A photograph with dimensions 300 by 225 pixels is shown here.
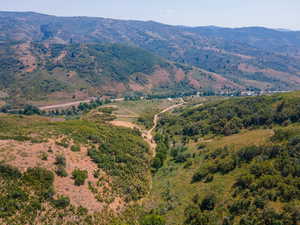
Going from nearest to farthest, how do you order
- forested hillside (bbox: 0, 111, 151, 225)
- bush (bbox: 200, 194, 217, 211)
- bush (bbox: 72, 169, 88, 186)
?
1. forested hillside (bbox: 0, 111, 151, 225)
2. bush (bbox: 200, 194, 217, 211)
3. bush (bbox: 72, 169, 88, 186)

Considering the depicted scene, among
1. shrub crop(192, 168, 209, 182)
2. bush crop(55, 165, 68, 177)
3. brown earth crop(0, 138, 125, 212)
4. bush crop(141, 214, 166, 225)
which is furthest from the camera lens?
shrub crop(192, 168, 209, 182)


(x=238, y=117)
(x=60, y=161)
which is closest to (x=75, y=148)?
(x=60, y=161)

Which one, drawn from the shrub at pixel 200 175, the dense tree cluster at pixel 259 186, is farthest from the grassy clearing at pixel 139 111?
the dense tree cluster at pixel 259 186

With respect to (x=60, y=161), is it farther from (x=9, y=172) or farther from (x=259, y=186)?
(x=259, y=186)

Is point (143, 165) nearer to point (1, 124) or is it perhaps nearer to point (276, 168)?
point (276, 168)

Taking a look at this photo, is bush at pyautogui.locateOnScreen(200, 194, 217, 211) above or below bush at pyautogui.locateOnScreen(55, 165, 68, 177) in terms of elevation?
below

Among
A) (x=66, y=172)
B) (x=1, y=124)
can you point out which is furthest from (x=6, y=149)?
(x=1, y=124)

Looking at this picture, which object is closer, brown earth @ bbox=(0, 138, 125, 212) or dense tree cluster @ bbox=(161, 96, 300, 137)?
brown earth @ bbox=(0, 138, 125, 212)

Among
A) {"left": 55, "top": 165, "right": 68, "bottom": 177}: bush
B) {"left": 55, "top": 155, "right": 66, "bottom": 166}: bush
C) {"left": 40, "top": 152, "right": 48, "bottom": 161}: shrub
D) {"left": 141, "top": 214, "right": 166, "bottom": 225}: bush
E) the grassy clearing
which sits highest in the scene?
{"left": 40, "top": 152, "right": 48, "bottom": 161}: shrub

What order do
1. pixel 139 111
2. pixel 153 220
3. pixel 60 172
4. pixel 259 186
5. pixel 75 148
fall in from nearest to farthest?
pixel 153 220 → pixel 259 186 → pixel 60 172 → pixel 75 148 → pixel 139 111

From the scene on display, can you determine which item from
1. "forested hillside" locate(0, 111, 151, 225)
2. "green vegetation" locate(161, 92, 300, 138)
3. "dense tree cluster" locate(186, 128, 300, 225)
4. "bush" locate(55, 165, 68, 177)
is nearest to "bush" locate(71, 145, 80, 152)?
"forested hillside" locate(0, 111, 151, 225)

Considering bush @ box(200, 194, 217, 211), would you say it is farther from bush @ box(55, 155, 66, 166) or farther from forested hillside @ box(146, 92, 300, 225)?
bush @ box(55, 155, 66, 166)
